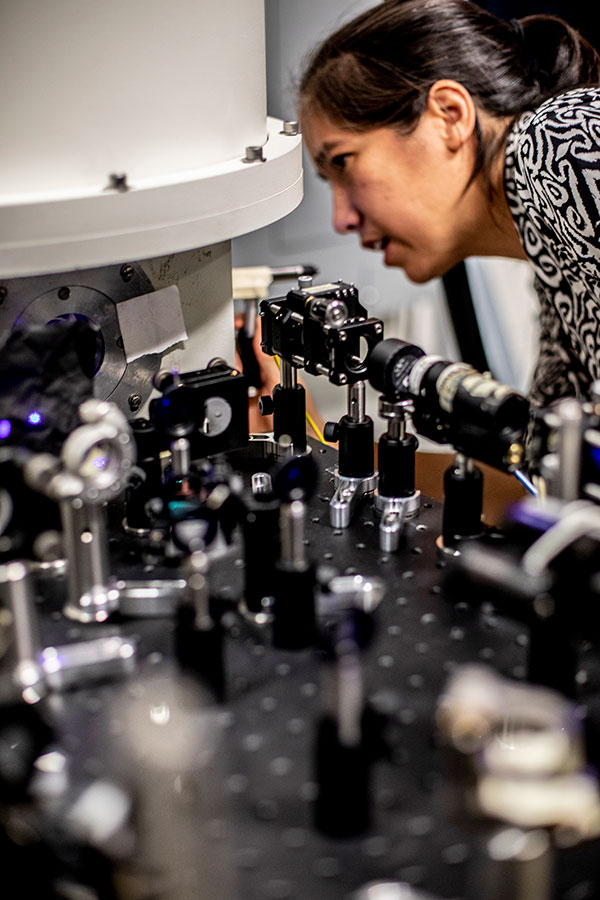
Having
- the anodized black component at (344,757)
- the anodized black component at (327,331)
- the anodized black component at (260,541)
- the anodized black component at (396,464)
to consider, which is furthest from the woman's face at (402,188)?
the anodized black component at (344,757)

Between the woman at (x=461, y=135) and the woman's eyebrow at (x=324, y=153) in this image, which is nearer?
the woman at (x=461, y=135)

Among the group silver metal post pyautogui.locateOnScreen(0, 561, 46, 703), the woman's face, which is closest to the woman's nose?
the woman's face

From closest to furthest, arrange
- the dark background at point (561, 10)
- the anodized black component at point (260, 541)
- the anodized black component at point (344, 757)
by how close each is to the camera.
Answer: the anodized black component at point (344, 757) < the anodized black component at point (260, 541) < the dark background at point (561, 10)

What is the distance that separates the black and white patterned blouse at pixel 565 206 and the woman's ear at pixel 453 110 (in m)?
0.08

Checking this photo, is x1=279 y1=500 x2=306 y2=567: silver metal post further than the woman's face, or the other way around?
the woman's face

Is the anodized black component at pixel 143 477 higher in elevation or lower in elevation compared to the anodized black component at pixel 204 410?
lower

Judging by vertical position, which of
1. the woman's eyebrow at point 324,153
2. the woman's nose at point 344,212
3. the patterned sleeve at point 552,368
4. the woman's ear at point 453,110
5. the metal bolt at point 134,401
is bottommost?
the patterned sleeve at point 552,368

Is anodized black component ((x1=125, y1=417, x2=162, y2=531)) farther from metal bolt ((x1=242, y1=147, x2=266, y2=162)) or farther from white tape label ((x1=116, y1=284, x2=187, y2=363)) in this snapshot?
metal bolt ((x1=242, y1=147, x2=266, y2=162))

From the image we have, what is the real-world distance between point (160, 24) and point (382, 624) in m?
0.53

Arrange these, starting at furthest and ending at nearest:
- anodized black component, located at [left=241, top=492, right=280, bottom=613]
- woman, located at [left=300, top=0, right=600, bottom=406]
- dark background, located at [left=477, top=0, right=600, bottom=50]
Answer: dark background, located at [left=477, top=0, right=600, bottom=50]
woman, located at [left=300, top=0, right=600, bottom=406]
anodized black component, located at [left=241, top=492, right=280, bottom=613]

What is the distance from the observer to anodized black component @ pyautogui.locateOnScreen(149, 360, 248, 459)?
0.83 meters

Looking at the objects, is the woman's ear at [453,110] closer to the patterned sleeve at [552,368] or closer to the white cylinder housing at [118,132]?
the patterned sleeve at [552,368]

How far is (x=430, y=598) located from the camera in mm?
776

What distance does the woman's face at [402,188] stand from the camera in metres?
1.40
